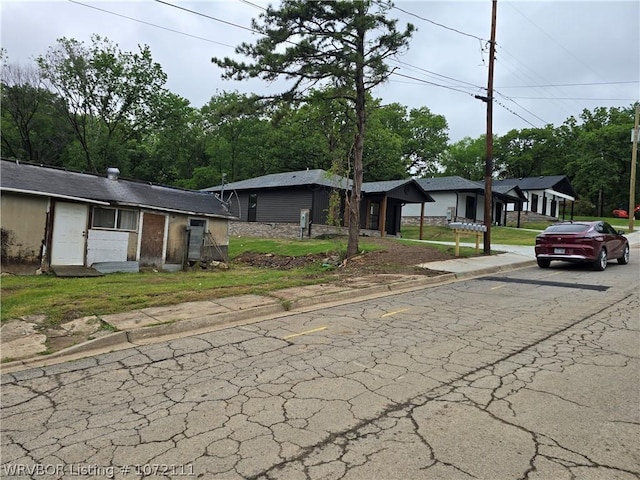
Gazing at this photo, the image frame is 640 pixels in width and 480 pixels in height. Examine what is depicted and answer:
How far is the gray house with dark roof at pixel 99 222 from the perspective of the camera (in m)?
13.5

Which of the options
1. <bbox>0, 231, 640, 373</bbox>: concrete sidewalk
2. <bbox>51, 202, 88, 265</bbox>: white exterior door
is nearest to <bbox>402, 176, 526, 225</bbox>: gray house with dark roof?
<bbox>0, 231, 640, 373</bbox>: concrete sidewalk

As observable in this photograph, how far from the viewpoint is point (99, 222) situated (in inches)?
609

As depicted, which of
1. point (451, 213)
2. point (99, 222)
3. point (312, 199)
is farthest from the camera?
point (451, 213)

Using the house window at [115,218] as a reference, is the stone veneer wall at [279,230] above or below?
above

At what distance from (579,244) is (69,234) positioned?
17381 millimetres

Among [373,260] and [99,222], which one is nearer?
[373,260]

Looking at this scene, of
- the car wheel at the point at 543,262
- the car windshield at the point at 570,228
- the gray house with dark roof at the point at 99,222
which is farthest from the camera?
the car wheel at the point at 543,262

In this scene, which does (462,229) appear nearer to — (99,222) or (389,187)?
(389,187)

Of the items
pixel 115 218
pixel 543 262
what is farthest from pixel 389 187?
pixel 115 218

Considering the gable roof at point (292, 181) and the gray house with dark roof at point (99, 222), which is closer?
the gray house with dark roof at point (99, 222)

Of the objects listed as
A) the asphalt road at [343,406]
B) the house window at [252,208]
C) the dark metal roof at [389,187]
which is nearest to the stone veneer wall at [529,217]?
the dark metal roof at [389,187]

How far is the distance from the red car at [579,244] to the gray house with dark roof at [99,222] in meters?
13.5

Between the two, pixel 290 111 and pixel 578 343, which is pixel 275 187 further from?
pixel 578 343

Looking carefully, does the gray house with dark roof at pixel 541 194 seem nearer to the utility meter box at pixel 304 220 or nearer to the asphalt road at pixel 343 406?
the utility meter box at pixel 304 220
